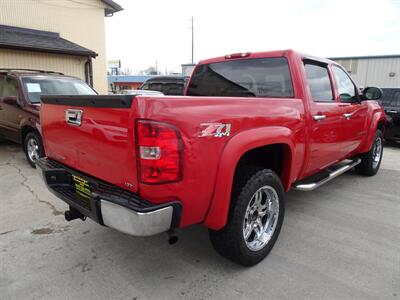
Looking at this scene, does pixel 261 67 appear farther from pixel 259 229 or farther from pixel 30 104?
pixel 30 104

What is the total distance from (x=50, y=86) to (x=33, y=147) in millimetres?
1418

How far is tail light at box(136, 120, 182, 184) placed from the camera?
199cm

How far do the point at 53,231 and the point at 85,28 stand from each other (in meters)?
13.9

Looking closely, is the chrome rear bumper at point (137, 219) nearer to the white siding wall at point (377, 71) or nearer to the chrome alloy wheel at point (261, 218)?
the chrome alloy wheel at point (261, 218)

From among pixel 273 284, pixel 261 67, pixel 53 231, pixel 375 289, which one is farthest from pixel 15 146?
pixel 375 289

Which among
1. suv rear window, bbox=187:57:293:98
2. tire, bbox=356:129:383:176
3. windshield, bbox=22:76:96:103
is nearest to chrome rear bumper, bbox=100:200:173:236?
suv rear window, bbox=187:57:293:98

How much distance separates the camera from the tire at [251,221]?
2572mm

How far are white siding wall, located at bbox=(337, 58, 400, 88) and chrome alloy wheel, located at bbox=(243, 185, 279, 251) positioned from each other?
2090 cm

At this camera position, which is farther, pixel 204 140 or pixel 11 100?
pixel 11 100

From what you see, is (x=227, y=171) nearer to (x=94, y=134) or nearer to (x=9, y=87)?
(x=94, y=134)

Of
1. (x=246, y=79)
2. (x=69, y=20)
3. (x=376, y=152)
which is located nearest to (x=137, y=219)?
(x=246, y=79)

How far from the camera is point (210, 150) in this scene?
221cm

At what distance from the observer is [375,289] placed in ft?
8.32

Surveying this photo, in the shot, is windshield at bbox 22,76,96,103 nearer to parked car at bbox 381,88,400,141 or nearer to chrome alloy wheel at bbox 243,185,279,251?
chrome alloy wheel at bbox 243,185,279,251
